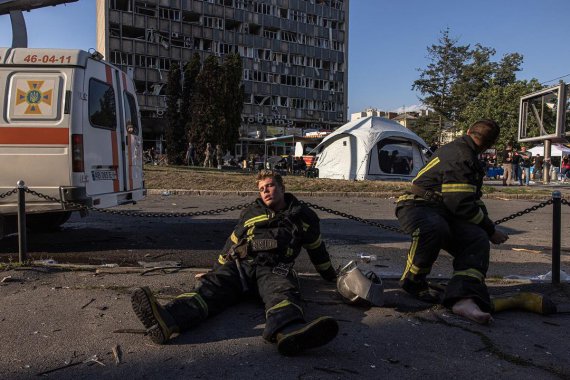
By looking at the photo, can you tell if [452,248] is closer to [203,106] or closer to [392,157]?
[392,157]

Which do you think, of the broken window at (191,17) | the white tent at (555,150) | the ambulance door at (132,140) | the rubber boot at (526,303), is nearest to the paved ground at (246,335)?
the rubber boot at (526,303)

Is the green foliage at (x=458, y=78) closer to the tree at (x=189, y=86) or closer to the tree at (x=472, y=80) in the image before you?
the tree at (x=472, y=80)

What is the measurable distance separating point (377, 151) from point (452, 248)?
56.0 ft

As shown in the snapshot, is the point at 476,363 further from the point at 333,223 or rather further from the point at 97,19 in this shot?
the point at 97,19

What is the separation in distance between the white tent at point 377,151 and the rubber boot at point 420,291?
54.4ft

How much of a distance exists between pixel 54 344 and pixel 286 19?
2486 inches

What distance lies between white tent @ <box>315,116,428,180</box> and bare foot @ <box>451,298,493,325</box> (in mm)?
17017

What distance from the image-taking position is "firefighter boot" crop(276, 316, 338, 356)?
2.78 metres

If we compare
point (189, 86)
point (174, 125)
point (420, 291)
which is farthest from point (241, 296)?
point (189, 86)

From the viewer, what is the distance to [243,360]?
2.84 meters

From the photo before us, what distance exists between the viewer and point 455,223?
3.92 m

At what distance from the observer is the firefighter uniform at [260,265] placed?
3.27m

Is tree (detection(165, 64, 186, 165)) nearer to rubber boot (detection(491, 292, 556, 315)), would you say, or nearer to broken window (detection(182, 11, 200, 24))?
broken window (detection(182, 11, 200, 24))

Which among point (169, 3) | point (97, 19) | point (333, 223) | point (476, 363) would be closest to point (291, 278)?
point (476, 363)
